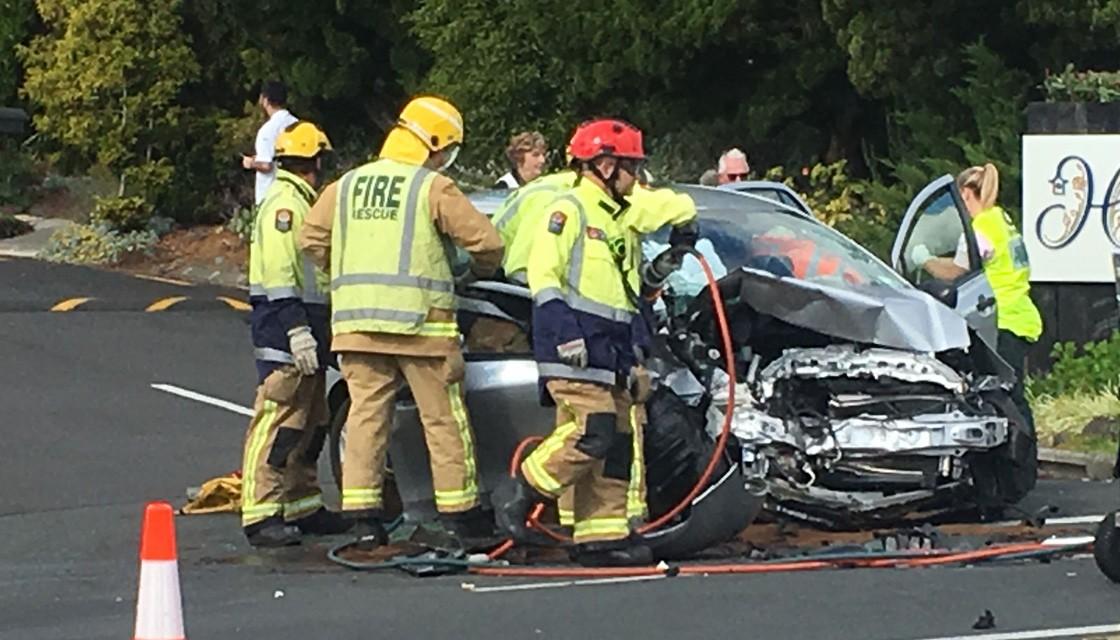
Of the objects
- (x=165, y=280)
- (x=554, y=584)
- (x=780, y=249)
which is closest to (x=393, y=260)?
(x=554, y=584)

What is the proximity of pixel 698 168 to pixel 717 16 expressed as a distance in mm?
2729

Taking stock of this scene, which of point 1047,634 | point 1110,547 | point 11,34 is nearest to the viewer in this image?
point 1047,634

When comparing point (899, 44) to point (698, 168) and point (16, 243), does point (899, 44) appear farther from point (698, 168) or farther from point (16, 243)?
point (16, 243)

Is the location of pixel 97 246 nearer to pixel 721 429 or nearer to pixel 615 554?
pixel 721 429

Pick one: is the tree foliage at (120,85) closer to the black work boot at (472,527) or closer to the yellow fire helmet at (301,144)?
the yellow fire helmet at (301,144)

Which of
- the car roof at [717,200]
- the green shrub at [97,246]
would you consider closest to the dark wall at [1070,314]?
the car roof at [717,200]

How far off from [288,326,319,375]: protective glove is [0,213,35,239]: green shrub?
639 inches

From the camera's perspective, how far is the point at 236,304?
2019 centimetres

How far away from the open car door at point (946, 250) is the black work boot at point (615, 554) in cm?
238

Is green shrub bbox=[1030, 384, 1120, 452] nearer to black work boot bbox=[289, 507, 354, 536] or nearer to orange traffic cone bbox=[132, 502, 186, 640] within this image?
black work boot bbox=[289, 507, 354, 536]

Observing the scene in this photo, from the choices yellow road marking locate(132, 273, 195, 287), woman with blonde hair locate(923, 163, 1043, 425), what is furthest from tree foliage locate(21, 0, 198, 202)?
woman with blonde hair locate(923, 163, 1043, 425)

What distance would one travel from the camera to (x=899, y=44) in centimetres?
1742

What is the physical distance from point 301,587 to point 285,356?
1.30 metres

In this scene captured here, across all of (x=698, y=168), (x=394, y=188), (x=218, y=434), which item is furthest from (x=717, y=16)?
(x=394, y=188)
